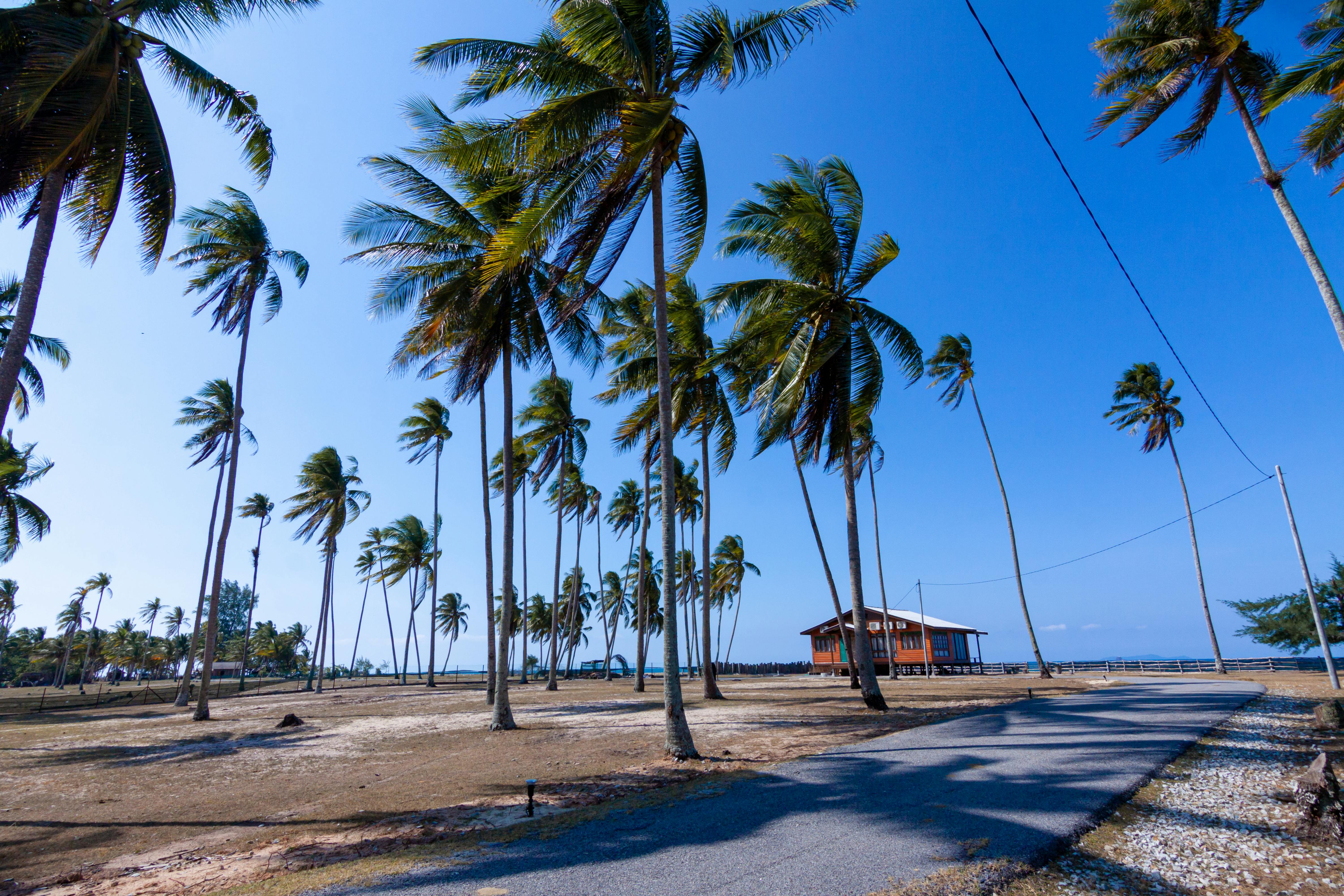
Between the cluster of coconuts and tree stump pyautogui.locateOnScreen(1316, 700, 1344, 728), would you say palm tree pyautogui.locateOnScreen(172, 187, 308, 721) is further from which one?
tree stump pyautogui.locateOnScreen(1316, 700, 1344, 728)

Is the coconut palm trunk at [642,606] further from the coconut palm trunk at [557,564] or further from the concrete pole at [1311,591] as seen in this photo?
the concrete pole at [1311,591]

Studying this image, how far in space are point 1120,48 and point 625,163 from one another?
1210 centimetres

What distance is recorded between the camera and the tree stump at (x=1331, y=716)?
11.1 m

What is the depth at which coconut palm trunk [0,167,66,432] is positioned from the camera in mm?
7949

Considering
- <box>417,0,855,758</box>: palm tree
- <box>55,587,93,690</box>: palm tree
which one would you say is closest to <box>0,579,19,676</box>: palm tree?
<box>55,587,93,690</box>: palm tree

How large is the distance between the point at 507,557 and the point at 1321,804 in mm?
14701

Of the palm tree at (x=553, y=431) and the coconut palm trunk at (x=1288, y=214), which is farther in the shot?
the palm tree at (x=553, y=431)

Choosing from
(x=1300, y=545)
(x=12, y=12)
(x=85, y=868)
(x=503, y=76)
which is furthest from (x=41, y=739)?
(x=1300, y=545)

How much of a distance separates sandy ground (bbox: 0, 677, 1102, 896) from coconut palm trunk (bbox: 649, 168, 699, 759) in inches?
20.2

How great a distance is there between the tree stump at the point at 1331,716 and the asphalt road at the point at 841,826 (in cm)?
346

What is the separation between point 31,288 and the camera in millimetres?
8516

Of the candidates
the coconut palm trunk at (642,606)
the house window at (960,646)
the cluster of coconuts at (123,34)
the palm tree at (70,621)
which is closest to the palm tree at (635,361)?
the coconut palm trunk at (642,606)

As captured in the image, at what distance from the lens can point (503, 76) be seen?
1059 centimetres

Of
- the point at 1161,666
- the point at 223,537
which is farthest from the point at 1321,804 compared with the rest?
the point at 1161,666
